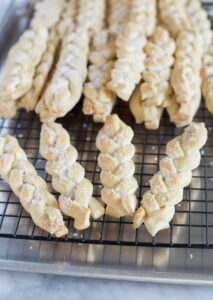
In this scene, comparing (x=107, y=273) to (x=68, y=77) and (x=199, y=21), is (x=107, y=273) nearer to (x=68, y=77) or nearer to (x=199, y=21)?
(x=68, y=77)

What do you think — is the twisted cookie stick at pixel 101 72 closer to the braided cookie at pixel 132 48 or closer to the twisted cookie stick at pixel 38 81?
the braided cookie at pixel 132 48

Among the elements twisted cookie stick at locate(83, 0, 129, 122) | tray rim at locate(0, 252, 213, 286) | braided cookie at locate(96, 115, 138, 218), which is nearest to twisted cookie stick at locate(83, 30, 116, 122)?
twisted cookie stick at locate(83, 0, 129, 122)

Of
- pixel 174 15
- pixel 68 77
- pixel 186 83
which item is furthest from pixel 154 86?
pixel 174 15

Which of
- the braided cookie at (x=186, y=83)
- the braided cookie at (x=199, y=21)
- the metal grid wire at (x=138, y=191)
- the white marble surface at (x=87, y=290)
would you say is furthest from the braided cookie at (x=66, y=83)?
the white marble surface at (x=87, y=290)

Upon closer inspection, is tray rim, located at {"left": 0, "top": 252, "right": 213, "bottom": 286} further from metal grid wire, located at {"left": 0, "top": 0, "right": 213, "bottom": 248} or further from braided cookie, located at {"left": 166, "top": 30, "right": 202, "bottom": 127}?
braided cookie, located at {"left": 166, "top": 30, "right": 202, "bottom": 127}

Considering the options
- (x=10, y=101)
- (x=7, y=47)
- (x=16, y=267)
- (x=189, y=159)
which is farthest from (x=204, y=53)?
(x=16, y=267)

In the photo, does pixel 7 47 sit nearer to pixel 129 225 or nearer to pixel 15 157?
pixel 15 157
